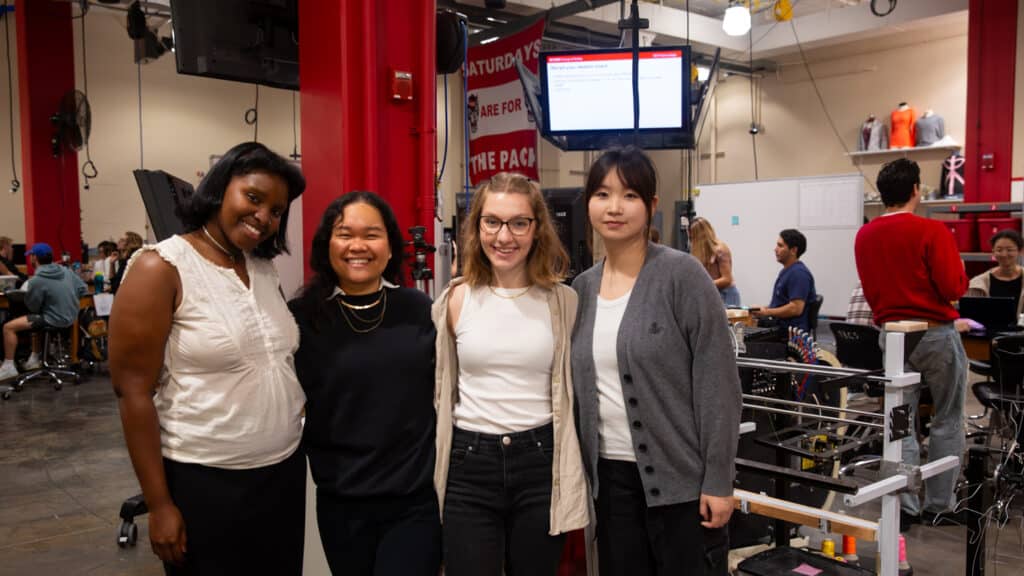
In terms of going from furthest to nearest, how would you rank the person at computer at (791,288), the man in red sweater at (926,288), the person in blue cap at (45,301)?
the person in blue cap at (45,301), the person at computer at (791,288), the man in red sweater at (926,288)

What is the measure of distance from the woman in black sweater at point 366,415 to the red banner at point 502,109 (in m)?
3.54

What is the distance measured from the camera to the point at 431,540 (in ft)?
5.82

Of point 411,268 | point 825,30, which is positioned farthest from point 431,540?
point 825,30

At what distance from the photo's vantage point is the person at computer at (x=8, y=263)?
9.37 meters

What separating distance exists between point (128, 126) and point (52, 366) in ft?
16.2

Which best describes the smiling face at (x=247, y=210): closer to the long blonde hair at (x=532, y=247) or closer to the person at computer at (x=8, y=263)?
the long blonde hair at (x=532, y=247)

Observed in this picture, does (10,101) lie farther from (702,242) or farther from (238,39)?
(702,242)

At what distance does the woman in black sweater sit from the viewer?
1.75 meters

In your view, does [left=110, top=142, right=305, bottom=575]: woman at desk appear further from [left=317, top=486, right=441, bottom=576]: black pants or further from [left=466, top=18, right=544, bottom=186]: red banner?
[left=466, top=18, right=544, bottom=186]: red banner

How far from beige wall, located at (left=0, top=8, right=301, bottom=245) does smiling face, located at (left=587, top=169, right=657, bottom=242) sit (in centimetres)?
1168

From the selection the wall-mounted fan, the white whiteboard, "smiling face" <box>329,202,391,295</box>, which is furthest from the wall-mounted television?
the white whiteboard

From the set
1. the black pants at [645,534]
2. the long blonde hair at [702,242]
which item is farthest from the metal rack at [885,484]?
the long blonde hair at [702,242]

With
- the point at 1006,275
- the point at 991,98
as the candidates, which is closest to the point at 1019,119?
the point at 991,98

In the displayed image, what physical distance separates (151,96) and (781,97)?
10410mm
